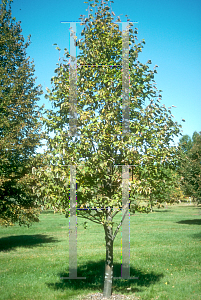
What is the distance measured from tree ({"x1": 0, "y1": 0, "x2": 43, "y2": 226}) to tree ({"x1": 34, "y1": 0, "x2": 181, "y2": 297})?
6.94m

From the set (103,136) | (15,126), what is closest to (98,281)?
(103,136)

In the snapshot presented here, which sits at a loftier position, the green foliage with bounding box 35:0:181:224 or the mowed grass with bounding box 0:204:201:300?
the green foliage with bounding box 35:0:181:224

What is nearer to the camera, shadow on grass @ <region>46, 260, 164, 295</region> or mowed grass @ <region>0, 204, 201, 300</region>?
mowed grass @ <region>0, 204, 201, 300</region>

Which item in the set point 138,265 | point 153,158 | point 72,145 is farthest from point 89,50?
point 138,265

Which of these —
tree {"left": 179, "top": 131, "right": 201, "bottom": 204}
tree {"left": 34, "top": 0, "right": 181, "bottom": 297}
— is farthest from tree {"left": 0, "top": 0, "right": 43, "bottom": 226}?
tree {"left": 179, "top": 131, "right": 201, "bottom": 204}

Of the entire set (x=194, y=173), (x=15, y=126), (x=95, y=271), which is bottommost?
(x=95, y=271)

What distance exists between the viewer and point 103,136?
261 inches

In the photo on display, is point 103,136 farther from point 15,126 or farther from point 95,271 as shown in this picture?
point 15,126

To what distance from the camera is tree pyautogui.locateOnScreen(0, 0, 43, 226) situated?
14.5 m

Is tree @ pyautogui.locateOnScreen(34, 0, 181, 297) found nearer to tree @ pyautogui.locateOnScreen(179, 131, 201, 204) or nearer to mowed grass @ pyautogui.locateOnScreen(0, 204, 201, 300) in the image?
mowed grass @ pyautogui.locateOnScreen(0, 204, 201, 300)

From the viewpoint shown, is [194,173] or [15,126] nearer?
[15,126]

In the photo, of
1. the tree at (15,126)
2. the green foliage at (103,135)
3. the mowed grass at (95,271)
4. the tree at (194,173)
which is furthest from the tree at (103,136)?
the tree at (194,173)

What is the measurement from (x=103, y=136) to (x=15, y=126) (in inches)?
382

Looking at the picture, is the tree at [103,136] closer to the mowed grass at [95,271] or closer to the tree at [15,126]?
the mowed grass at [95,271]
